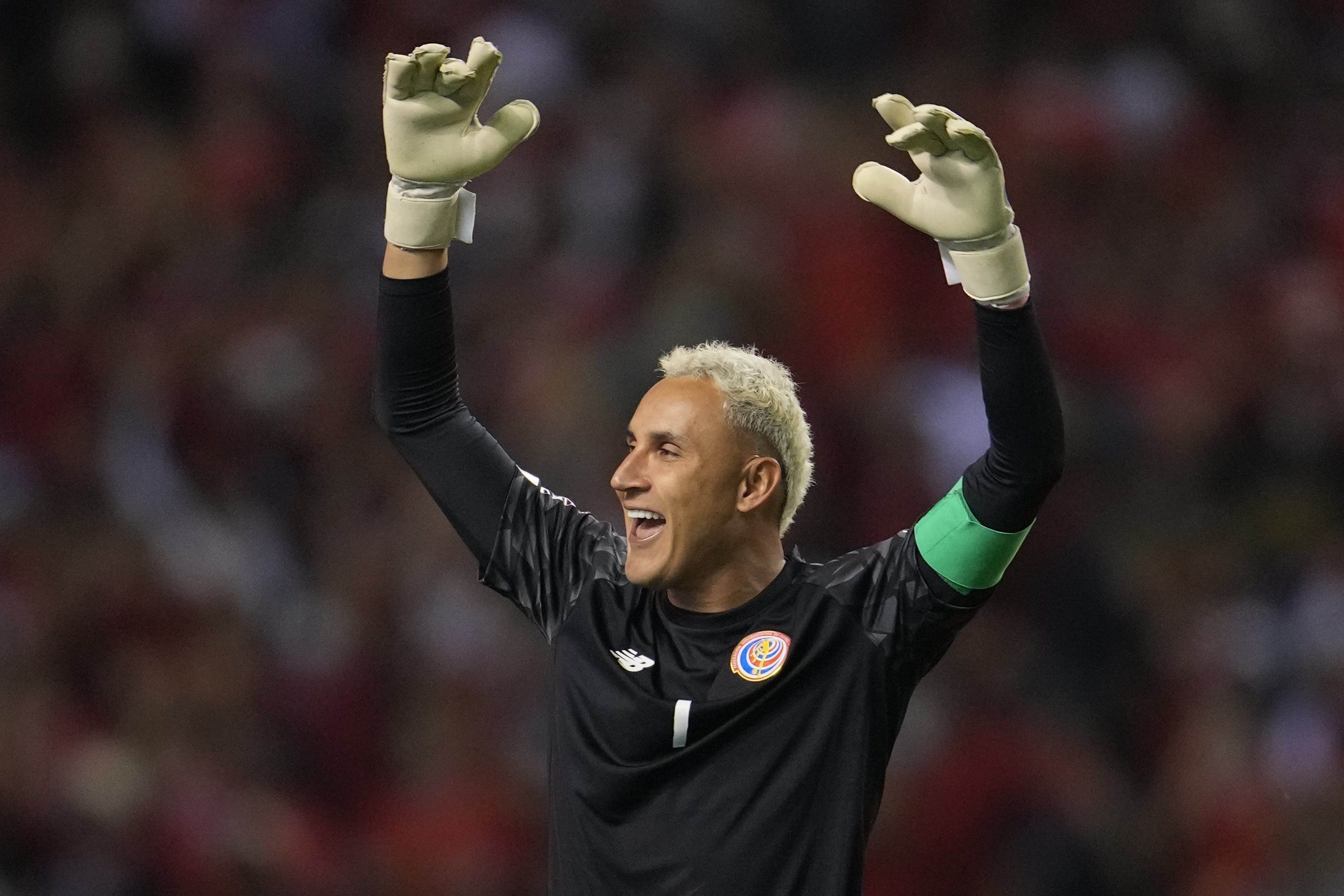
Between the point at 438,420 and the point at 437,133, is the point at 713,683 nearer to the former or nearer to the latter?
the point at 438,420

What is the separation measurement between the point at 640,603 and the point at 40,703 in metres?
3.16

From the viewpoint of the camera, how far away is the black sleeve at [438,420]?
2.76 metres

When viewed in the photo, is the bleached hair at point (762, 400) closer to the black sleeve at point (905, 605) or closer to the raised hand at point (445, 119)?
the black sleeve at point (905, 605)

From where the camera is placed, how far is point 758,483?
9.21 ft

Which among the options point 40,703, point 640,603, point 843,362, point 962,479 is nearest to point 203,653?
point 40,703

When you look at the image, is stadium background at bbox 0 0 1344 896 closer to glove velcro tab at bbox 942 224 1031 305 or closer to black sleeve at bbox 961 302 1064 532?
black sleeve at bbox 961 302 1064 532

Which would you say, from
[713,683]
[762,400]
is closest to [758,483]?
[762,400]

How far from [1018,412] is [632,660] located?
71 centimetres

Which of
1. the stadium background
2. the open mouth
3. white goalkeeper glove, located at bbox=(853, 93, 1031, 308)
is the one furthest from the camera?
the stadium background

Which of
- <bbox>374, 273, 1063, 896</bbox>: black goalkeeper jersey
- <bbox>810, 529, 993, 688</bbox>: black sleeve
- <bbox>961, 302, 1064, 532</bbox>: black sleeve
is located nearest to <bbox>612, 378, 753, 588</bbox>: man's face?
<bbox>374, 273, 1063, 896</bbox>: black goalkeeper jersey

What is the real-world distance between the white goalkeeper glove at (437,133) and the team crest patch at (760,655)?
30.2 inches

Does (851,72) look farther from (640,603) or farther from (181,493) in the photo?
(640,603)

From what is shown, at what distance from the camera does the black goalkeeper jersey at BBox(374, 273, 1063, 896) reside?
8.15ft

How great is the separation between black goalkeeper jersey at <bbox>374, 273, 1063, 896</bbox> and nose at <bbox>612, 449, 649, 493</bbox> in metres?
0.15
